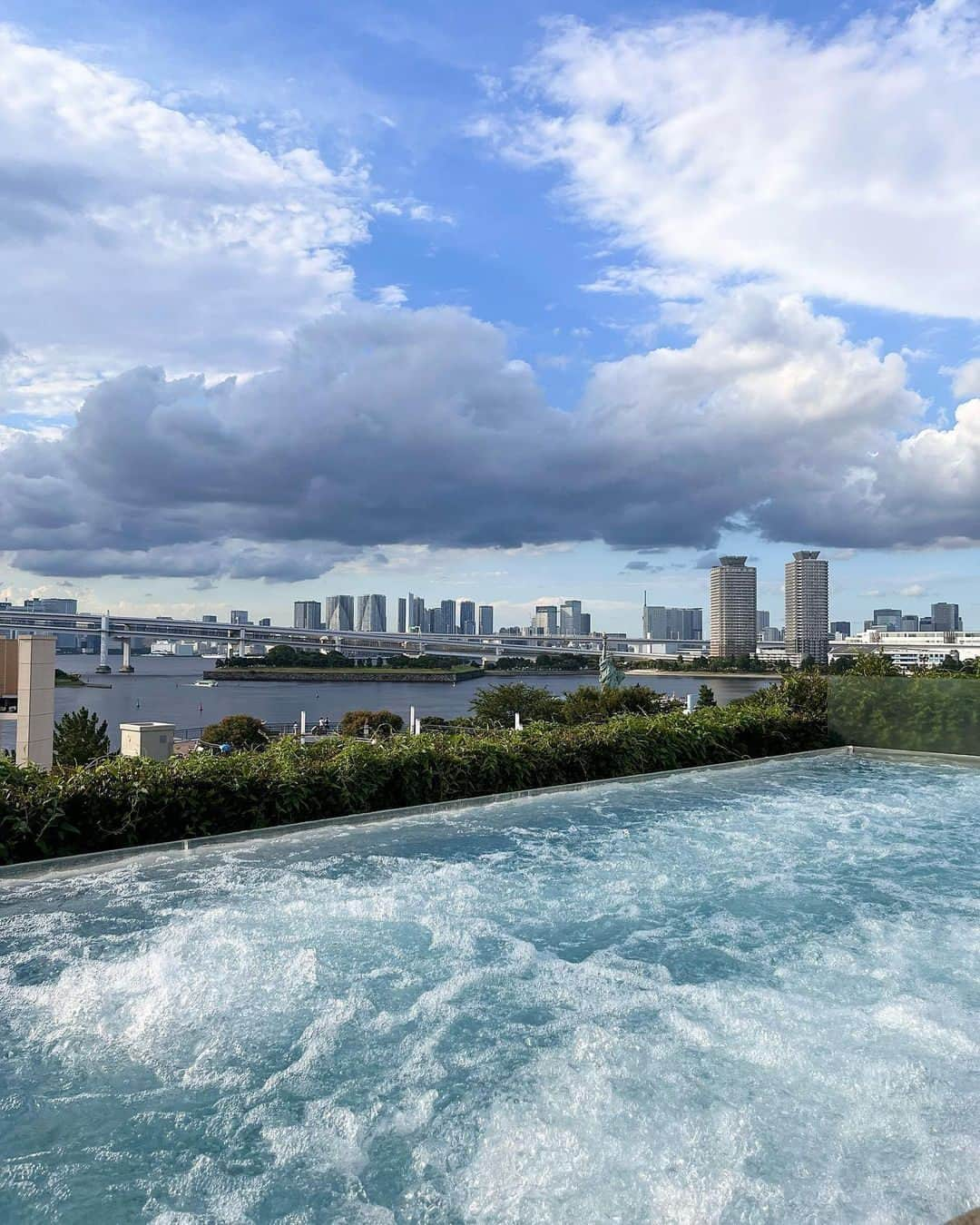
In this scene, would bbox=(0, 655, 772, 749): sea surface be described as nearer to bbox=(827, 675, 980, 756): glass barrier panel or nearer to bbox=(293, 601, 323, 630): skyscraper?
bbox=(293, 601, 323, 630): skyscraper

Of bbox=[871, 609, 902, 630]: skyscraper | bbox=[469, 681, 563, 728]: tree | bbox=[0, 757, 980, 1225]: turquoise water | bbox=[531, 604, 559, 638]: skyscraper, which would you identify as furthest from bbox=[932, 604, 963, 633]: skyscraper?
bbox=[0, 757, 980, 1225]: turquoise water

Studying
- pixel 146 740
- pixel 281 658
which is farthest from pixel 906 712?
pixel 281 658

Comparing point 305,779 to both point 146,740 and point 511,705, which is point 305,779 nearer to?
point 146,740

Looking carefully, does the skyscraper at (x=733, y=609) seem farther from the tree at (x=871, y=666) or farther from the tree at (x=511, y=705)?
the tree at (x=871, y=666)

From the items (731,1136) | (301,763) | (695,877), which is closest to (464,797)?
(301,763)

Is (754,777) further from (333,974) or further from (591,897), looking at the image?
(333,974)
